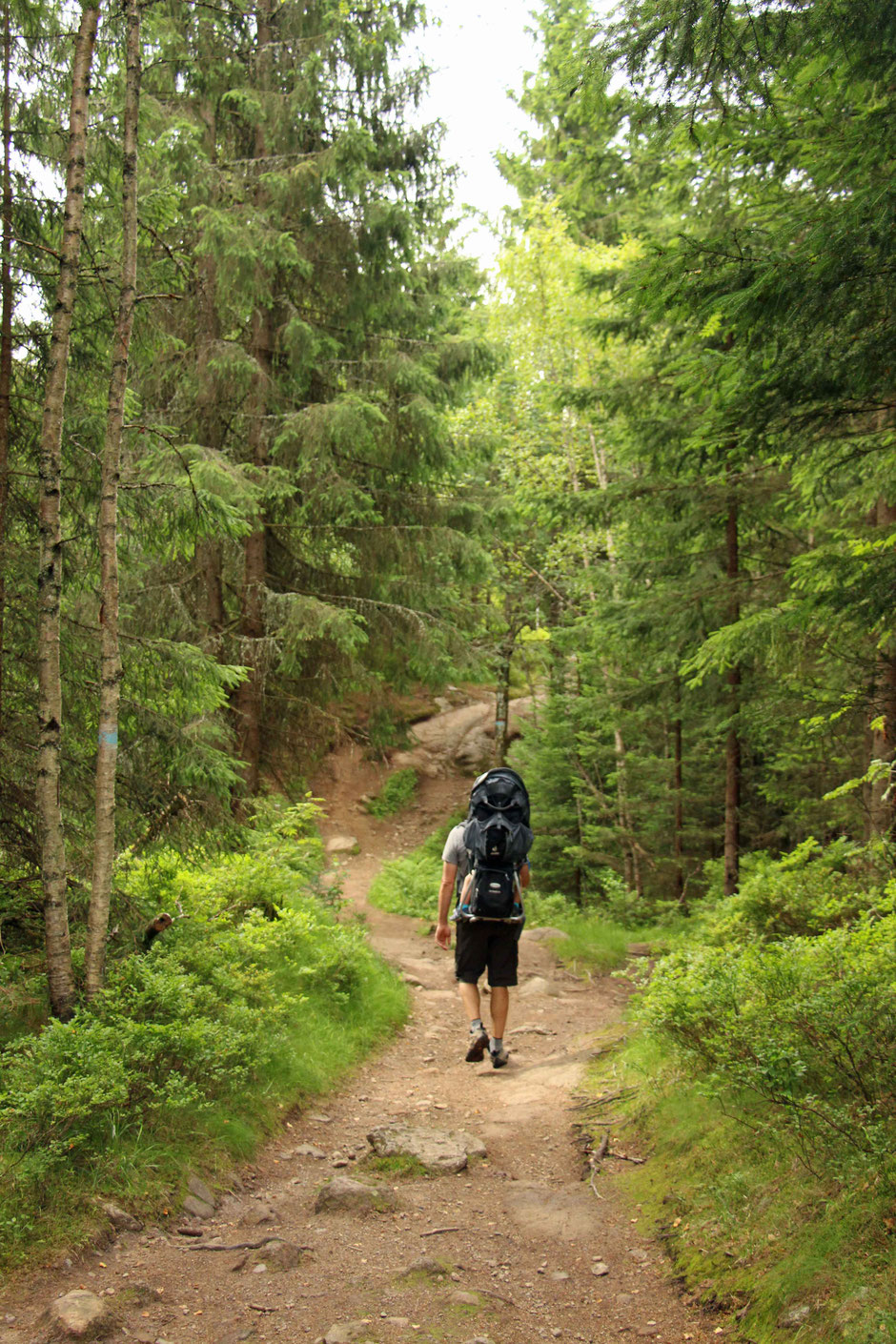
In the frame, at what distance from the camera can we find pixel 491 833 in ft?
20.7

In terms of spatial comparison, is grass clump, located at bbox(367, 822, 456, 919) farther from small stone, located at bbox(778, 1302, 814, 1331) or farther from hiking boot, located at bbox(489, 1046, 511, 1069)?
small stone, located at bbox(778, 1302, 814, 1331)

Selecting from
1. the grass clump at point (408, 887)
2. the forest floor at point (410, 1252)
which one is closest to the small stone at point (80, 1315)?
the forest floor at point (410, 1252)

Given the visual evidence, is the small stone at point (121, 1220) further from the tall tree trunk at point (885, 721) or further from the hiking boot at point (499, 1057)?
the tall tree trunk at point (885, 721)

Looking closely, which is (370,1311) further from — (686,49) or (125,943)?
(686,49)

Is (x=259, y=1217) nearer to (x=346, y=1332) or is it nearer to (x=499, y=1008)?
(x=346, y=1332)

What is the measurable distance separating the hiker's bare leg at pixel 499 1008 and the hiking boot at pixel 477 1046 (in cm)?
23

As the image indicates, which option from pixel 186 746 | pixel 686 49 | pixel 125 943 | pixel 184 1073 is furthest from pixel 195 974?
pixel 686 49

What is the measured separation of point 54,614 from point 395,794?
1820 cm

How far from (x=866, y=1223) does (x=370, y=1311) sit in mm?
1961

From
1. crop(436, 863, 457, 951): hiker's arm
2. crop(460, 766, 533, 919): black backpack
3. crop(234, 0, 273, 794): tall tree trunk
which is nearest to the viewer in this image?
crop(460, 766, 533, 919): black backpack

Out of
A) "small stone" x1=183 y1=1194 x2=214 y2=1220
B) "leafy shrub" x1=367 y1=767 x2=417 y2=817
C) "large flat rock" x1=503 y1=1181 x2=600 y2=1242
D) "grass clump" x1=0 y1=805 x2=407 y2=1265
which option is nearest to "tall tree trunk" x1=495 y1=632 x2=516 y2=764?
"leafy shrub" x1=367 y1=767 x2=417 y2=817

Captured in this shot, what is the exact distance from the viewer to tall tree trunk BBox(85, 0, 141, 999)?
5559 mm

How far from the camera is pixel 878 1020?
14.6 ft

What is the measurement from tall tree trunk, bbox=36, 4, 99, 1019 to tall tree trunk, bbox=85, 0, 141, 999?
19cm
